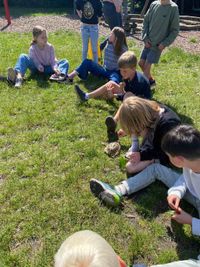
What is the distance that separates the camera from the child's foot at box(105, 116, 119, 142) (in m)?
4.86

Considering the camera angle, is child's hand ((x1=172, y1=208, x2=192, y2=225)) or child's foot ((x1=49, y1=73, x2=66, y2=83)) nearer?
child's hand ((x1=172, y1=208, x2=192, y2=225))

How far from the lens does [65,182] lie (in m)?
4.02

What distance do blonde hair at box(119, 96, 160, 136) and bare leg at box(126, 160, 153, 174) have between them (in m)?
0.35

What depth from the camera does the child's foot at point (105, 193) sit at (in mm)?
3607

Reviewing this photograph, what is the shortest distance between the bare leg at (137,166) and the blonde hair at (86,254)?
7.59 feet

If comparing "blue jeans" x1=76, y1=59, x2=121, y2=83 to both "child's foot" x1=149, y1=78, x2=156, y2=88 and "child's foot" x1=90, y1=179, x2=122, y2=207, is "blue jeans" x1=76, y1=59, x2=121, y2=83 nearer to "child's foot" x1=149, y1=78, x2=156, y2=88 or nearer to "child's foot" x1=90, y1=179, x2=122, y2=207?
"child's foot" x1=149, y1=78, x2=156, y2=88

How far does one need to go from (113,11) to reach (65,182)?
5160 mm

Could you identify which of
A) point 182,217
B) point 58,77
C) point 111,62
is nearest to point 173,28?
point 111,62

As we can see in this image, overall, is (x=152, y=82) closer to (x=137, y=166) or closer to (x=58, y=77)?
(x=58, y=77)

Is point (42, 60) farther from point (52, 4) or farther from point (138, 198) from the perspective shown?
point (52, 4)

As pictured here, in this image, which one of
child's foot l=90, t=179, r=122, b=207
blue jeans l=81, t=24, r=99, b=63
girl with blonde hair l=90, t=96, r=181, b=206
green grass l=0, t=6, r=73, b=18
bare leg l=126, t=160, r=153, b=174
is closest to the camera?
child's foot l=90, t=179, r=122, b=207

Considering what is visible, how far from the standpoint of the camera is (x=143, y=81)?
5289mm

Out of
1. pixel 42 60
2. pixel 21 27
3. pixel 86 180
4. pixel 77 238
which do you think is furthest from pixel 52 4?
pixel 77 238

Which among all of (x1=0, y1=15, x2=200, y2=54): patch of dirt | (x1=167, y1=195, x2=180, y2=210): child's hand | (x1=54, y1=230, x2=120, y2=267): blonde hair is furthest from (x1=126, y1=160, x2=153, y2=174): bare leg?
(x1=0, y1=15, x2=200, y2=54): patch of dirt
